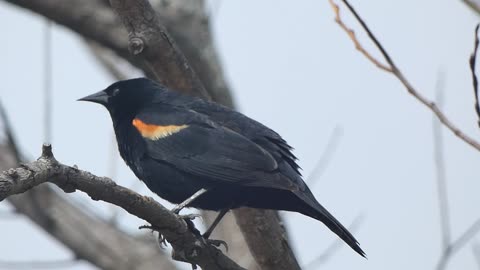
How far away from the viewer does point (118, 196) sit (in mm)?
3500

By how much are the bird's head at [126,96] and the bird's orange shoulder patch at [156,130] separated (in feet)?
0.89

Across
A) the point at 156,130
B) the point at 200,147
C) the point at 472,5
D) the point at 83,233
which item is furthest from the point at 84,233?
the point at 472,5

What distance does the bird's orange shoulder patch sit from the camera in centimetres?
518

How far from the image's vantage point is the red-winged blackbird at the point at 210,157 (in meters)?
4.77

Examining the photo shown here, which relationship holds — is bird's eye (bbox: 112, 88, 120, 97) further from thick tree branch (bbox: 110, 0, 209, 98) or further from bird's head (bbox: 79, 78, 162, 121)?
thick tree branch (bbox: 110, 0, 209, 98)

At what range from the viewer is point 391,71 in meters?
2.85

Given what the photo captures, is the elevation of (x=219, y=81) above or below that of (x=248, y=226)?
above

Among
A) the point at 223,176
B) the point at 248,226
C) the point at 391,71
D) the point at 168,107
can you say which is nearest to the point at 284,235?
the point at 248,226

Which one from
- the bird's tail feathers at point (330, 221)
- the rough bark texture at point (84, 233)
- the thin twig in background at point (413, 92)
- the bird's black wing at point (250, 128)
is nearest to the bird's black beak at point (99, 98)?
the bird's black wing at point (250, 128)

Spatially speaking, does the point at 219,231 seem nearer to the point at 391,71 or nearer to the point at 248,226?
the point at 248,226

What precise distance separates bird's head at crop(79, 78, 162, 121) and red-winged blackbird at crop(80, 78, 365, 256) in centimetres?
5

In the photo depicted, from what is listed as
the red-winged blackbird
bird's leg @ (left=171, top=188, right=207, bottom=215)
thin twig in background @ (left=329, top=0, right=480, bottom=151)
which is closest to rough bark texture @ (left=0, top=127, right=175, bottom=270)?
the red-winged blackbird

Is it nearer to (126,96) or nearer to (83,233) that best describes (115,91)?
(126,96)

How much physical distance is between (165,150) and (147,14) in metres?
0.79
